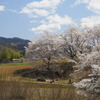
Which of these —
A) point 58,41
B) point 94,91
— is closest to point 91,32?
point 58,41

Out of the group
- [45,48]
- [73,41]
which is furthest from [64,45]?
[45,48]

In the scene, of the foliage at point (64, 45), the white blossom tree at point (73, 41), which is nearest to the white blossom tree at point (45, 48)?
the foliage at point (64, 45)

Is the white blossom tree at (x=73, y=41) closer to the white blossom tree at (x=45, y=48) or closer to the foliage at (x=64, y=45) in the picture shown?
the foliage at (x=64, y=45)

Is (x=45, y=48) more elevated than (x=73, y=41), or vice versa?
(x=73, y=41)

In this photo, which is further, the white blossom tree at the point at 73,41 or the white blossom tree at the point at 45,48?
the white blossom tree at the point at 45,48

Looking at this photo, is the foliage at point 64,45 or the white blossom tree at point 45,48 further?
the white blossom tree at point 45,48

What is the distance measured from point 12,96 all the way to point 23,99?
43cm

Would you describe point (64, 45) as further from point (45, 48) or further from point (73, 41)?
point (45, 48)

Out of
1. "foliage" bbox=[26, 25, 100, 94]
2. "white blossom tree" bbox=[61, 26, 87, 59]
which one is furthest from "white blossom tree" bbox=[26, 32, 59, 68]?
"white blossom tree" bbox=[61, 26, 87, 59]

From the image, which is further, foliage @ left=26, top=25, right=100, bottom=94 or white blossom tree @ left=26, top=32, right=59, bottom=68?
white blossom tree @ left=26, top=32, right=59, bottom=68

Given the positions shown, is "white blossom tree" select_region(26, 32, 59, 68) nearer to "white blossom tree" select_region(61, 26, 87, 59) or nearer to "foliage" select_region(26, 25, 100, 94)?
"foliage" select_region(26, 25, 100, 94)

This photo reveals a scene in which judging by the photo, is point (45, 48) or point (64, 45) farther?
point (45, 48)

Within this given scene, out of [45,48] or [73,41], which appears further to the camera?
[45,48]

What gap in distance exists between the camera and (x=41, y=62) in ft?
192
